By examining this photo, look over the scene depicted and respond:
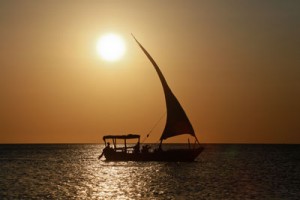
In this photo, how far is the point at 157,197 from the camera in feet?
126

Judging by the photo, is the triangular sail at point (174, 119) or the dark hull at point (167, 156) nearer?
the triangular sail at point (174, 119)

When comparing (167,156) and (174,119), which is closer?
(174,119)

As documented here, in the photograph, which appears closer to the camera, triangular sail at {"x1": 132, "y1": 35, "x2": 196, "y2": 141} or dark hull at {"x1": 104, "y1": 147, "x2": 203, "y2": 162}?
triangular sail at {"x1": 132, "y1": 35, "x2": 196, "y2": 141}

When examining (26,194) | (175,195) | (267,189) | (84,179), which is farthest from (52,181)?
(267,189)

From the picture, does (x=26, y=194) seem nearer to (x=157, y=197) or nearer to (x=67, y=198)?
(x=67, y=198)

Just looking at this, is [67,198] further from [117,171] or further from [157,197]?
[117,171]

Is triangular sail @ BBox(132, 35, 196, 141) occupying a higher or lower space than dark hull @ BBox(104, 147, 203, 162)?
higher

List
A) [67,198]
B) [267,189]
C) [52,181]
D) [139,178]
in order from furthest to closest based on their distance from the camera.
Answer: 1. [139,178]
2. [52,181]
3. [267,189]
4. [67,198]

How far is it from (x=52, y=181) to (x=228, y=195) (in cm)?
1706

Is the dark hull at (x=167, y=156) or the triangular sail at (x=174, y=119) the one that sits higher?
the triangular sail at (x=174, y=119)

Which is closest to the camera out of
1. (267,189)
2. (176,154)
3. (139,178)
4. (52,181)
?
(267,189)

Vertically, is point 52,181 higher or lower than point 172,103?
lower

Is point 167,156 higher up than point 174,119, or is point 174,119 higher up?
point 174,119

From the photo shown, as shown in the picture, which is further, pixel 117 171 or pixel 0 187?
pixel 117 171
